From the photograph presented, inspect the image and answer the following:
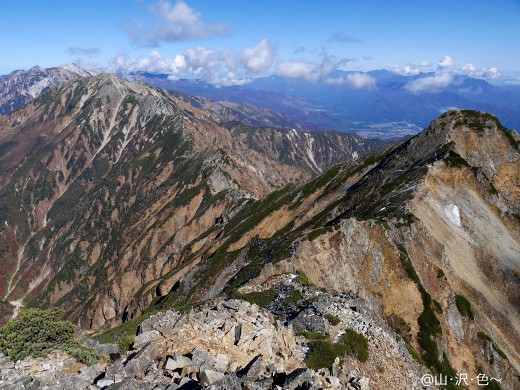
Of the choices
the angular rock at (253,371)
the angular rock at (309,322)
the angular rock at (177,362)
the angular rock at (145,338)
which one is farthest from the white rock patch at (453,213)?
the angular rock at (177,362)

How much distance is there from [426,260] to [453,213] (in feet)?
76.0

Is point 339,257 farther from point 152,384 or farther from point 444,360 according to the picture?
point 152,384

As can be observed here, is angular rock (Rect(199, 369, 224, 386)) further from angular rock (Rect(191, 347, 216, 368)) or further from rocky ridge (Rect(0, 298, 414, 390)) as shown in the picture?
angular rock (Rect(191, 347, 216, 368))

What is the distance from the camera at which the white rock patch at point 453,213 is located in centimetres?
9519

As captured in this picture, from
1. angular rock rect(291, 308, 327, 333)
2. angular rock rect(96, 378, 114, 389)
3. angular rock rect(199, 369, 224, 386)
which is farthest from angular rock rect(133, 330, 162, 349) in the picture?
angular rock rect(291, 308, 327, 333)

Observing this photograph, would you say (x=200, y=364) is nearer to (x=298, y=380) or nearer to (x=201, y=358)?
(x=201, y=358)

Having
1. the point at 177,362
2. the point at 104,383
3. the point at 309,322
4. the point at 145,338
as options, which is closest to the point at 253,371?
the point at 177,362

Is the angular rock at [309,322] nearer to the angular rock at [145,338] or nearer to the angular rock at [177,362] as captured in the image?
the angular rock at [145,338]

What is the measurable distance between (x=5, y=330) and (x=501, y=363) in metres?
70.4

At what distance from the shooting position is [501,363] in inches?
2670

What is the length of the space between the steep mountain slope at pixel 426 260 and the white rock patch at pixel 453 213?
1.00ft

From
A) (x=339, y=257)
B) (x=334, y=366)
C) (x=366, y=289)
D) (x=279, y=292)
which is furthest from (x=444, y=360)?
(x=334, y=366)

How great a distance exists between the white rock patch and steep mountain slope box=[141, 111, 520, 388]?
0.30m

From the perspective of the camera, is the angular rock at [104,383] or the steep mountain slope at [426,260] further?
the steep mountain slope at [426,260]
